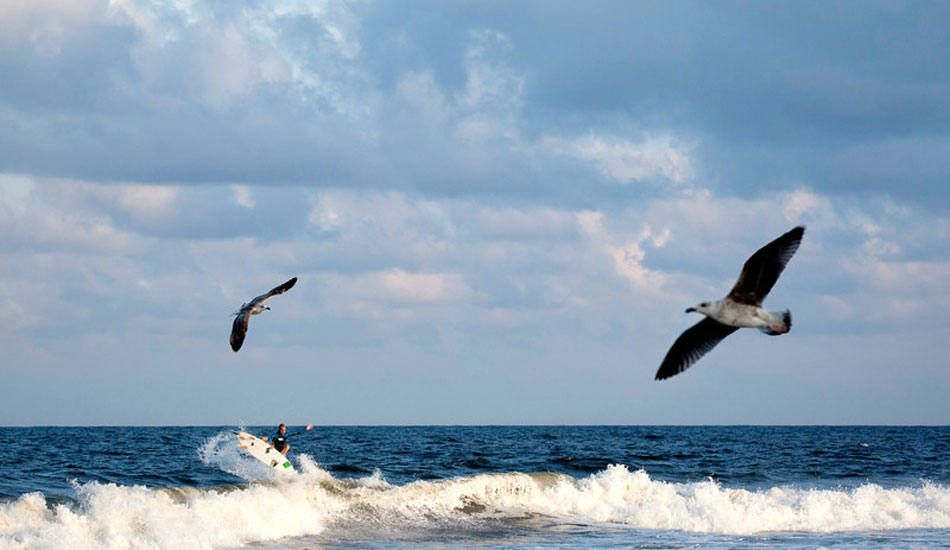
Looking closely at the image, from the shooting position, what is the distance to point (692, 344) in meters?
12.5

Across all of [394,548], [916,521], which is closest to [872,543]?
[916,521]

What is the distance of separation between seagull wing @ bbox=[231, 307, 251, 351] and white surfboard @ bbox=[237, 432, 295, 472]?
8.29 metres

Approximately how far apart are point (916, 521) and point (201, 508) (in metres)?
16.0

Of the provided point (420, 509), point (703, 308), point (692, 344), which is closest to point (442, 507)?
point (420, 509)

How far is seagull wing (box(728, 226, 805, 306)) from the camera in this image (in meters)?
11.0

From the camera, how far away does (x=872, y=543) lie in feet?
66.1

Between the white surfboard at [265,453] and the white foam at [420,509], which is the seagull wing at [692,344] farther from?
the white surfboard at [265,453]

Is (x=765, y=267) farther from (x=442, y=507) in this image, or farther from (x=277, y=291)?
(x=442, y=507)

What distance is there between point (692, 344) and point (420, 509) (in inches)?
508

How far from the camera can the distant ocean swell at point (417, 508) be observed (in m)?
18.6

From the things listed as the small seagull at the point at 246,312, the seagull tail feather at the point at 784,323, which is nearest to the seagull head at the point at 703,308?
the seagull tail feather at the point at 784,323

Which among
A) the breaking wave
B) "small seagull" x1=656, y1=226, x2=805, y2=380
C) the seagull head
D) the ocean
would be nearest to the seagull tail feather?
"small seagull" x1=656, y1=226, x2=805, y2=380

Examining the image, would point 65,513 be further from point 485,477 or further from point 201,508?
point 485,477

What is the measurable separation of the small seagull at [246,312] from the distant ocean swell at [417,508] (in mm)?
3872
